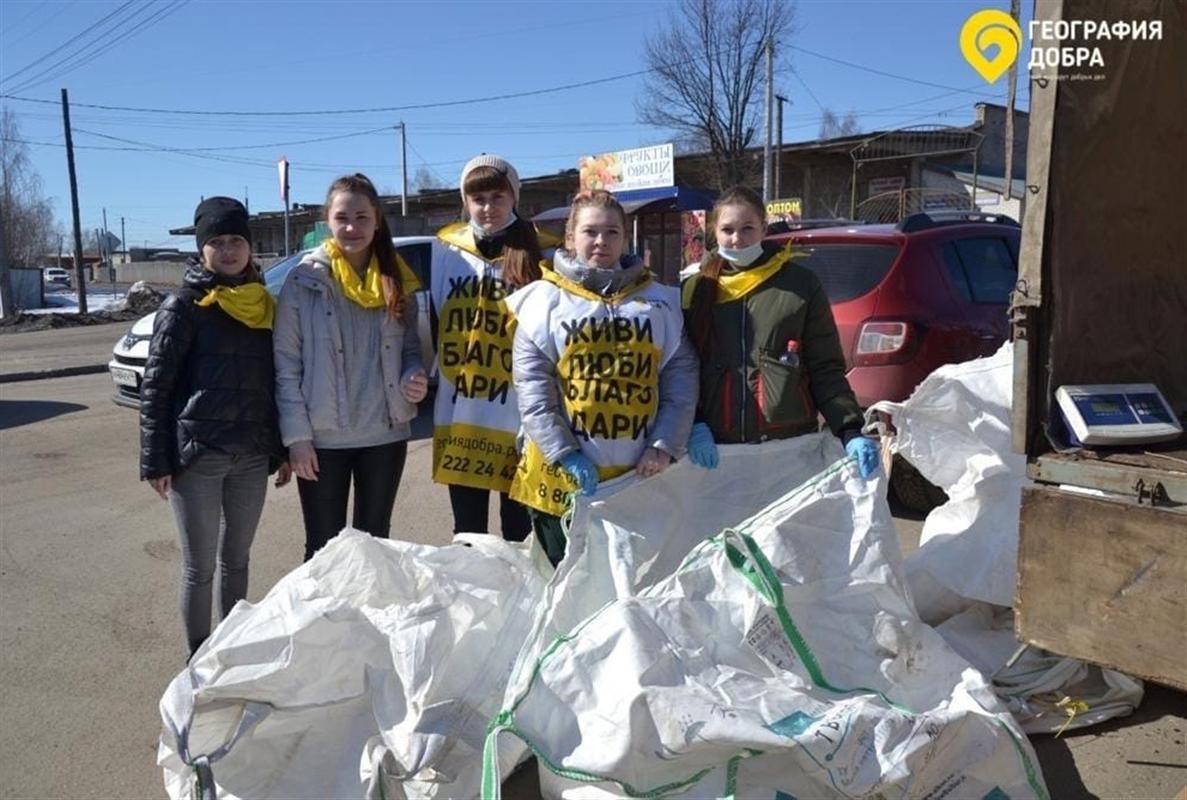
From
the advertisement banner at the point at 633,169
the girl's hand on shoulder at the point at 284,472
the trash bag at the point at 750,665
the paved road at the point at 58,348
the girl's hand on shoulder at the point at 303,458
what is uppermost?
the advertisement banner at the point at 633,169

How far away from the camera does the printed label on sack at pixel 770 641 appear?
2697 millimetres

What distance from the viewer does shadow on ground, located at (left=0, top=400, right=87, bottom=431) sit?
9258mm

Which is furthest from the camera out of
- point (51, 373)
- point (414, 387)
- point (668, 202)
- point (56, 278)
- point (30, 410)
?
point (56, 278)

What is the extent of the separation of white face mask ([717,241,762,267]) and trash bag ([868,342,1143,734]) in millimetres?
740

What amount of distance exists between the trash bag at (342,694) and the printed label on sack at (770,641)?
2.28 ft

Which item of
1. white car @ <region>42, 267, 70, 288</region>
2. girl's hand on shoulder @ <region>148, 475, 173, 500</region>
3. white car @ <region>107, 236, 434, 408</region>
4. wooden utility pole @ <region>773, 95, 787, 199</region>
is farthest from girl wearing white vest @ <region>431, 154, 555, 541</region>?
white car @ <region>42, 267, 70, 288</region>

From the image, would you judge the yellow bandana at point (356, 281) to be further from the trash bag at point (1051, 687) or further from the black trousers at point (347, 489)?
the trash bag at point (1051, 687)

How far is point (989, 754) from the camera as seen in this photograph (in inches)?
98.7

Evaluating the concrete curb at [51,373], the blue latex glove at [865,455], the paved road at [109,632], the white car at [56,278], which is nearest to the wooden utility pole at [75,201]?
the concrete curb at [51,373]

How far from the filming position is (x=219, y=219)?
124 inches

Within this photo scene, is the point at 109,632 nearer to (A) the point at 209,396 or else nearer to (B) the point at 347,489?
(B) the point at 347,489

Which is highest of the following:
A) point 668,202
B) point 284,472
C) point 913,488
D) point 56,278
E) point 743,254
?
point 668,202

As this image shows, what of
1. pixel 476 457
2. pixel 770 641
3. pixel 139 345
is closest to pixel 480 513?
pixel 476 457

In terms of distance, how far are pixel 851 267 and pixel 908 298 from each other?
1.34 ft
